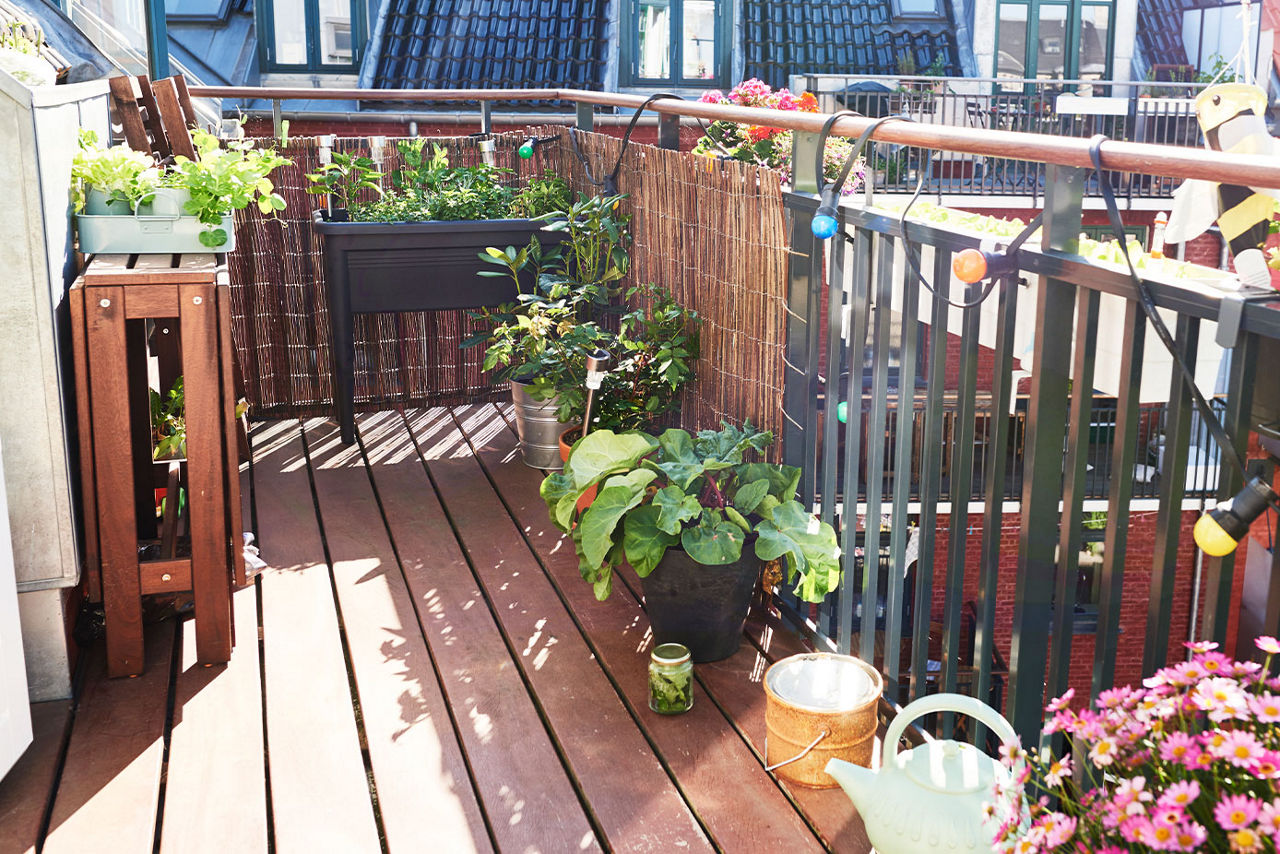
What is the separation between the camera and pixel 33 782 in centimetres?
199

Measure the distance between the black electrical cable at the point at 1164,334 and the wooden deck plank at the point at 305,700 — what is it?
1.32 metres

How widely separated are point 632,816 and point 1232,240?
→ 1376 mm

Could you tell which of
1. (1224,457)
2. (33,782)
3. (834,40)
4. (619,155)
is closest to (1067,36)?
(834,40)

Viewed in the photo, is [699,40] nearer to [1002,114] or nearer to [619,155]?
[1002,114]

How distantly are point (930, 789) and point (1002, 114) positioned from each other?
10.5m

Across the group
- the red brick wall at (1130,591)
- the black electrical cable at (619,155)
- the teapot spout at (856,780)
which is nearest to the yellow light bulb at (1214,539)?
the teapot spout at (856,780)

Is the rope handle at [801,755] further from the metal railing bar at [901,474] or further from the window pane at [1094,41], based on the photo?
the window pane at [1094,41]

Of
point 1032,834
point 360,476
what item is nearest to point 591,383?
point 360,476

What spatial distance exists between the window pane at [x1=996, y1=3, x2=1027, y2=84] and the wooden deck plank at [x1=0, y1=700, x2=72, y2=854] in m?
11.4

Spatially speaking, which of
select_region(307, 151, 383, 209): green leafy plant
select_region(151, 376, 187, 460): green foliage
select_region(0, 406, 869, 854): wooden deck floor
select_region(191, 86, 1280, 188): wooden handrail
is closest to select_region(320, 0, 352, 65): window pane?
select_region(307, 151, 383, 209): green leafy plant

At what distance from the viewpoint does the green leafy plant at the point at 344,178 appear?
423cm

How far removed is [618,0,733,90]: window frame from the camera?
10.6m

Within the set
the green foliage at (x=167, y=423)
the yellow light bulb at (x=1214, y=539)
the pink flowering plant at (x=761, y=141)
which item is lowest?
the green foliage at (x=167, y=423)

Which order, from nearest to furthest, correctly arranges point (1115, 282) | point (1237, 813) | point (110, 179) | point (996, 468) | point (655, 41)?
point (1237, 813), point (1115, 282), point (996, 468), point (110, 179), point (655, 41)
